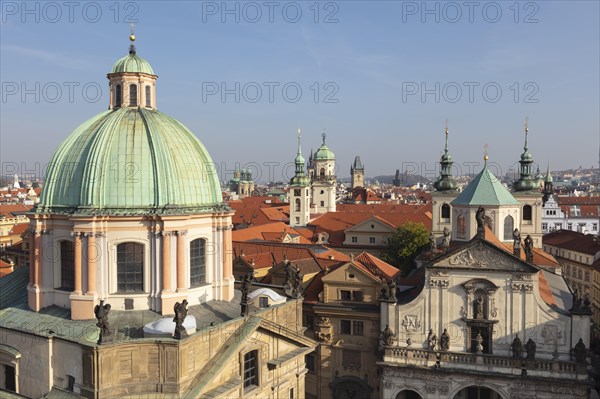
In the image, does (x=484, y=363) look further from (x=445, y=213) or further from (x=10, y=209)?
(x=10, y=209)

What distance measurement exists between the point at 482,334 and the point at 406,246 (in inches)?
1220

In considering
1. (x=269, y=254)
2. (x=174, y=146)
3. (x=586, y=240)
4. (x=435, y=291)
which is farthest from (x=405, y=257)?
(x=174, y=146)

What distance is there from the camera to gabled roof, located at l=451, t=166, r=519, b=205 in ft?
177

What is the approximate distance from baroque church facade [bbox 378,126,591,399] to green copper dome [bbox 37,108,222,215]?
51.7 ft

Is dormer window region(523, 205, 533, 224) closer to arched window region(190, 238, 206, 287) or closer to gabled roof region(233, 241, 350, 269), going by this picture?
gabled roof region(233, 241, 350, 269)

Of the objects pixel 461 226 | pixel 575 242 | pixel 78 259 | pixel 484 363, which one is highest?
pixel 78 259

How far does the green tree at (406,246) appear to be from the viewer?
63.7m

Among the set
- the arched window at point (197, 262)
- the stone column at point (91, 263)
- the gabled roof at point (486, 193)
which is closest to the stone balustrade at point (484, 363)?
the arched window at point (197, 262)

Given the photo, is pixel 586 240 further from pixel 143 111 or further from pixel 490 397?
pixel 143 111

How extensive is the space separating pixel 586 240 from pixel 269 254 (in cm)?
4417

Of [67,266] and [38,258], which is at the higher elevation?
[38,258]

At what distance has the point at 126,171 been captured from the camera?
25797 millimetres

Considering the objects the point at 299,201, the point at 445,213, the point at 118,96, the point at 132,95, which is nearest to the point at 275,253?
the point at 132,95

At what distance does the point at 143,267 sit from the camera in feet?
83.9
